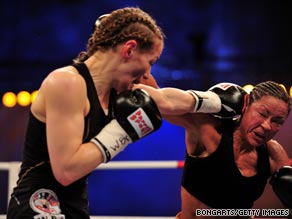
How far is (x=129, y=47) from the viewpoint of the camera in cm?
145

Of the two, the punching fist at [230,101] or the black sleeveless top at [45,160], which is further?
the punching fist at [230,101]

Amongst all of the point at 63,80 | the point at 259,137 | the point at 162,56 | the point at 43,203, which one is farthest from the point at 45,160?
the point at 162,56

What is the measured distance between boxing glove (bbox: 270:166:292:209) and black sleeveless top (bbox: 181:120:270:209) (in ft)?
0.14

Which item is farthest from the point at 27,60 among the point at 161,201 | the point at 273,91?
the point at 273,91

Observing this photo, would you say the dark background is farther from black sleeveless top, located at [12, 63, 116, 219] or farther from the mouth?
black sleeveless top, located at [12, 63, 116, 219]

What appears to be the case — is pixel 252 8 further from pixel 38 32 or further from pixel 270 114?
pixel 270 114

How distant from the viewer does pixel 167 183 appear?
5.24m

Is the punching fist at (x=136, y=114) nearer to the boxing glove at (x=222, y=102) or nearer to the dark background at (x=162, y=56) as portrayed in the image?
the boxing glove at (x=222, y=102)

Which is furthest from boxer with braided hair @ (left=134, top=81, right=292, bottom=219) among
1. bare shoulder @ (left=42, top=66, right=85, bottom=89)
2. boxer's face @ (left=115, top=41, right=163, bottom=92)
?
bare shoulder @ (left=42, top=66, right=85, bottom=89)

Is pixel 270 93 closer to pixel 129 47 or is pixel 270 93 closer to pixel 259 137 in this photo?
pixel 259 137

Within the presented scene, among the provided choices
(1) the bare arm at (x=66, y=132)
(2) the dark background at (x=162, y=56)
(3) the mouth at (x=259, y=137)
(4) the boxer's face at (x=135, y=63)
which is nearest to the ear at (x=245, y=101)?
(3) the mouth at (x=259, y=137)

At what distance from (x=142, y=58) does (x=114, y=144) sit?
10.9 inches

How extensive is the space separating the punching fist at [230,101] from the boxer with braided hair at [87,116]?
0.44 m

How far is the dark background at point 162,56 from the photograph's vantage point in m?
4.98
